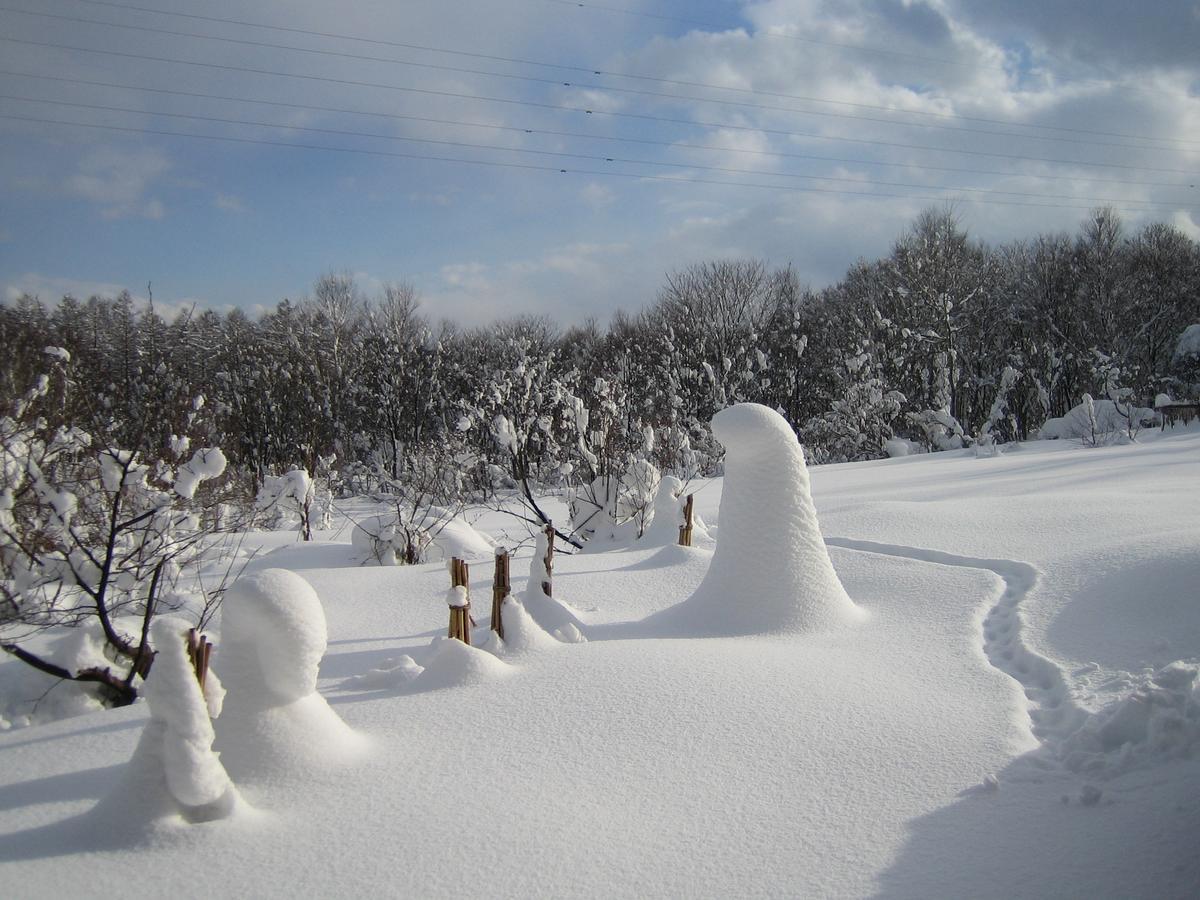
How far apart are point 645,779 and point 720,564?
Answer: 214cm

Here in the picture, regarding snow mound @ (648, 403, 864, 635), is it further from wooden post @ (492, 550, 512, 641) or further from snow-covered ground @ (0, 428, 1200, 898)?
wooden post @ (492, 550, 512, 641)

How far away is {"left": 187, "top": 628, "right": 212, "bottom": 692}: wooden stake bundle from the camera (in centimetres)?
257

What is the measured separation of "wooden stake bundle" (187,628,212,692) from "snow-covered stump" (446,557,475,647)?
1.48 meters

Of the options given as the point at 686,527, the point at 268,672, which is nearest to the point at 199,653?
the point at 268,672

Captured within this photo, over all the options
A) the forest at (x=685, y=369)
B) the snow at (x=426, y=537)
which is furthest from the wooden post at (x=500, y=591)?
the forest at (x=685, y=369)

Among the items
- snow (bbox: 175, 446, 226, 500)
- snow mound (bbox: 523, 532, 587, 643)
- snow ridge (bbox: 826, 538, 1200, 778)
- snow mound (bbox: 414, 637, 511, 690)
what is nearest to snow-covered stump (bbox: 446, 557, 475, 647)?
snow mound (bbox: 414, 637, 511, 690)

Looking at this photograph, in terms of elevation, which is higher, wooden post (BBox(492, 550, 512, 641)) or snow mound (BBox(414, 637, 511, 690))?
wooden post (BBox(492, 550, 512, 641))

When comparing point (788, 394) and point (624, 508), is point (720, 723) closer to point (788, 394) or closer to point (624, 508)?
point (624, 508)

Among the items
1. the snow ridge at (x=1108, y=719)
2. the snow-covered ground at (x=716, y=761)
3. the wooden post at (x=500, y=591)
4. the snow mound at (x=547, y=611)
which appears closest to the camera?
the snow-covered ground at (x=716, y=761)

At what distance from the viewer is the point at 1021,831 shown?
2.46 metres

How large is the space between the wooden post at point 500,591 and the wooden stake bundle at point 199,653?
179 centimetres

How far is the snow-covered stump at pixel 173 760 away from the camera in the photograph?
2350mm

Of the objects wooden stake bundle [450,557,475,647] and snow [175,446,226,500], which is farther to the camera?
snow [175,446,226,500]

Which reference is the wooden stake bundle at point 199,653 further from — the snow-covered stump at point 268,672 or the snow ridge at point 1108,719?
the snow ridge at point 1108,719
